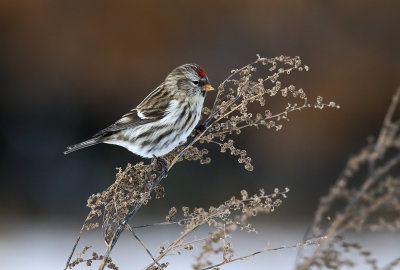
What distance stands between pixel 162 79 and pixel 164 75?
77 mm

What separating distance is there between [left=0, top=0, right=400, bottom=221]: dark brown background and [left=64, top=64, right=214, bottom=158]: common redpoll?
11.9ft

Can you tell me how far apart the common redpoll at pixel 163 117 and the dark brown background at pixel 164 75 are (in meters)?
3.62

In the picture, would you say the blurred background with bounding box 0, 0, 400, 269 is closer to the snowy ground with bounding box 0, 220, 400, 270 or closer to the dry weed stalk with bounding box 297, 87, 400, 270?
the snowy ground with bounding box 0, 220, 400, 270

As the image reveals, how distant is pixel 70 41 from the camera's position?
8.05 m

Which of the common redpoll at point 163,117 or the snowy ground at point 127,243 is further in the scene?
the snowy ground at point 127,243

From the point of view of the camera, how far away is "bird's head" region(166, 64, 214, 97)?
3572 mm

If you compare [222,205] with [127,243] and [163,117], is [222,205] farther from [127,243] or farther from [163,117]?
[127,243]

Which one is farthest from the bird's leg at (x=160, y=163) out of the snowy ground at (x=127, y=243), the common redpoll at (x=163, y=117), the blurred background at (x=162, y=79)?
the blurred background at (x=162, y=79)

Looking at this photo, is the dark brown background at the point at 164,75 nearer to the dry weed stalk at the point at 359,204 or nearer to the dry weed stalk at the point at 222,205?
the dry weed stalk at the point at 222,205

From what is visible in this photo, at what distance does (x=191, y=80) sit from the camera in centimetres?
362

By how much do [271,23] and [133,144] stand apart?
4595mm

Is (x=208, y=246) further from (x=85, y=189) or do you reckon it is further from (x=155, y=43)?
(x=155, y=43)

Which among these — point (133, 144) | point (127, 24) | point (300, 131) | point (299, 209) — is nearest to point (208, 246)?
point (133, 144)

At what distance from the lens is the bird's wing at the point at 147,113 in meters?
3.68
